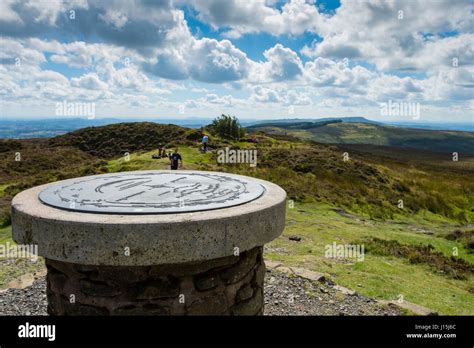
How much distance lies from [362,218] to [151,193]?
42.3 feet

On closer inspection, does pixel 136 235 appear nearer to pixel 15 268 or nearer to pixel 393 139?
pixel 15 268

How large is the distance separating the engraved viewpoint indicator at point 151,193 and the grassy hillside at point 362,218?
360 centimetres

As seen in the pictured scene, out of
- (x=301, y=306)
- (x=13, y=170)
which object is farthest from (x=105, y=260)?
(x=13, y=170)

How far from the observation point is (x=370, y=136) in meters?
190

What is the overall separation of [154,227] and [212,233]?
58 cm

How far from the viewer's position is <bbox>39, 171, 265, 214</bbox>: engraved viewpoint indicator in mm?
3896

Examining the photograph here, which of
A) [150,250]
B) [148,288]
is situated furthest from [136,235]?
[148,288]

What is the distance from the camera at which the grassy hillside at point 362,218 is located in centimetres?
787

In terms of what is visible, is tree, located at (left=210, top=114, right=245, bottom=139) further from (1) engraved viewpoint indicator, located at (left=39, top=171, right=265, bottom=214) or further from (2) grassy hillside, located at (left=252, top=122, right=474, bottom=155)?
(2) grassy hillside, located at (left=252, top=122, right=474, bottom=155)

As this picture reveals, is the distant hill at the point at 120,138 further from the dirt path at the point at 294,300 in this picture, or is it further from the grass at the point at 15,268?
the dirt path at the point at 294,300

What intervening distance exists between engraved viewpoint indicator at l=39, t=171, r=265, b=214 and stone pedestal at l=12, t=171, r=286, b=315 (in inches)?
1.0

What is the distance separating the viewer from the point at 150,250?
11.0ft
